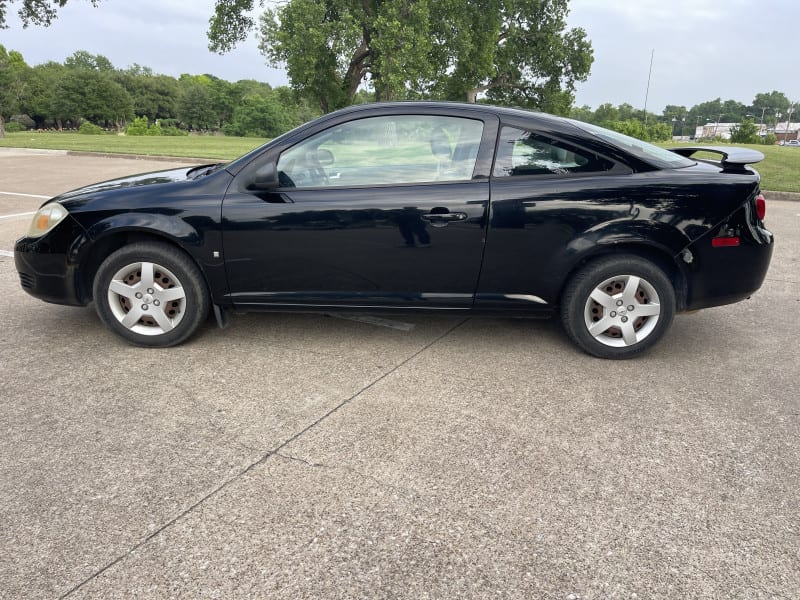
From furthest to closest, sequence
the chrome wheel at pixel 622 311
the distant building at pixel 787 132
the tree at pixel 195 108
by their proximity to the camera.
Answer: the distant building at pixel 787 132, the tree at pixel 195 108, the chrome wheel at pixel 622 311

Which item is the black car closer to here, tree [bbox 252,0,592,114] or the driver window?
the driver window

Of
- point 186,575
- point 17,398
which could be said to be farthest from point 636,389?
point 17,398

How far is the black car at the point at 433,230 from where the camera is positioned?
3.54 metres

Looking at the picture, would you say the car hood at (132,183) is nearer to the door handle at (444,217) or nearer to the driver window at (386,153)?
the driver window at (386,153)

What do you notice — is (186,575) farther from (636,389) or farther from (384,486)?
(636,389)

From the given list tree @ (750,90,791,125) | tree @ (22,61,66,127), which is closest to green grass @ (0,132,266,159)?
tree @ (22,61,66,127)

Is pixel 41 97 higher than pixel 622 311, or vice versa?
pixel 41 97

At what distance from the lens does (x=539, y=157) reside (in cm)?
362

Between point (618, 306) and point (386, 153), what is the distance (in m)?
1.72

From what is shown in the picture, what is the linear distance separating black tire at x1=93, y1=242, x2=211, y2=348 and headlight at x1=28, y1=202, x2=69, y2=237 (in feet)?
1.36

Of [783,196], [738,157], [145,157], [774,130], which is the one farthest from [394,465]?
[774,130]

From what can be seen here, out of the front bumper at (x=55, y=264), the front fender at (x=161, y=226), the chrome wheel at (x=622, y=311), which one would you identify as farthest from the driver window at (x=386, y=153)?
the front bumper at (x=55, y=264)

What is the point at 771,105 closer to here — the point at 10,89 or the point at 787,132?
the point at 787,132

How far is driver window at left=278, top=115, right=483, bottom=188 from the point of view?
143 inches
